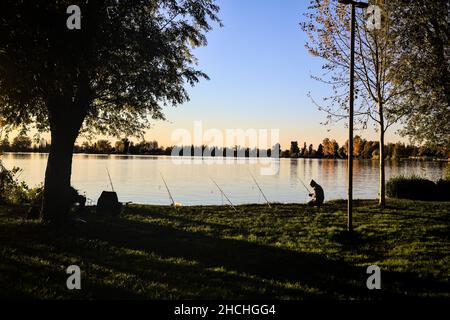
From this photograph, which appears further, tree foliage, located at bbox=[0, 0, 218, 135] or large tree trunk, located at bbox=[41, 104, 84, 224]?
large tree trunk, located at bbox=[41, 104, 84, 224]

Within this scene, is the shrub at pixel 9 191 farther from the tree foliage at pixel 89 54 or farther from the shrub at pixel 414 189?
the shrub at pixel 414 189

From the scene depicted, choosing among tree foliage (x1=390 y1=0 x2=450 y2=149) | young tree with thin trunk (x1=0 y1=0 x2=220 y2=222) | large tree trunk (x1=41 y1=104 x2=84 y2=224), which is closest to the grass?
large tree trunk (x1=41 y1=104 x2=84 y2=224)

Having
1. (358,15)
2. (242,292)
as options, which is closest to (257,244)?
(242,292)

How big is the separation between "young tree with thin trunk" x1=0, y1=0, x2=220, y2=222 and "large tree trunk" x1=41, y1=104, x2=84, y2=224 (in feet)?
0.12

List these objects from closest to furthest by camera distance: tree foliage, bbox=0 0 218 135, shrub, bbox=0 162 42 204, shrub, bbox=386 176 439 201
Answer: tree foliage, bbox=0 0 218 135 < shrub, bbox=0 162 42 204 < shrub, bbox=386 176 439 201

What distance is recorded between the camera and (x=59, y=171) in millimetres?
16672

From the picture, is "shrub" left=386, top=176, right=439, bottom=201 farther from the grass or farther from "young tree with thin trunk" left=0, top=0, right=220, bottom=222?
"young tree with thin trunk" left=0, top=0, right=220, bottom=222

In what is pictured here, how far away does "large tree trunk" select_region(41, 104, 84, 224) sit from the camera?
16.4 metres

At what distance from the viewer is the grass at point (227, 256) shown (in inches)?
364

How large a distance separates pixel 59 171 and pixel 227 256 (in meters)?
8.36

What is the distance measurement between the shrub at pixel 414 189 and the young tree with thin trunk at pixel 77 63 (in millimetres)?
17434

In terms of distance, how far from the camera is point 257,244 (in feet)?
46.5

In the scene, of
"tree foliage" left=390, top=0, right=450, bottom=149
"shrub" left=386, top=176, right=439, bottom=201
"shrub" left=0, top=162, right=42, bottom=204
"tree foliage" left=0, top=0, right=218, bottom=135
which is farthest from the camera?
"shrub" left=386, top=176, right=439, bottom=201
